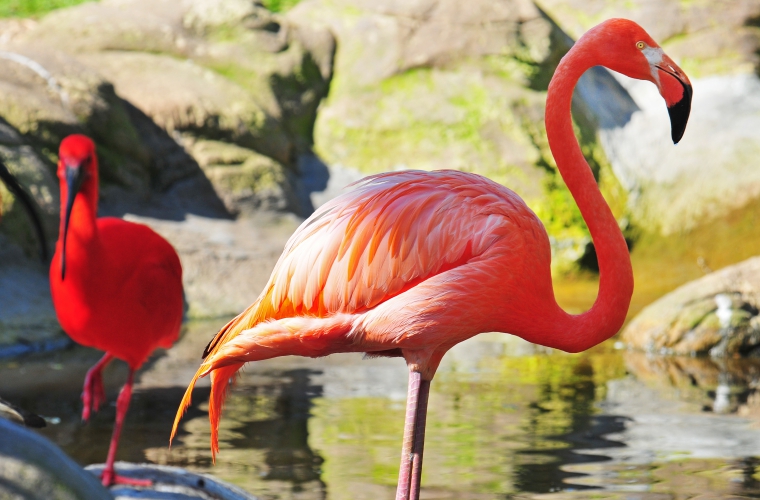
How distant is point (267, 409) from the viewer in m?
5.45

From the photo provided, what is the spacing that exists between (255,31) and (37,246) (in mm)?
5225

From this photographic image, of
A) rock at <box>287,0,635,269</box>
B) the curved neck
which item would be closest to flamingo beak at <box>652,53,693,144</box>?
the curved neck

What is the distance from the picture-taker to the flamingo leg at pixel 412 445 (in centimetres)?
290

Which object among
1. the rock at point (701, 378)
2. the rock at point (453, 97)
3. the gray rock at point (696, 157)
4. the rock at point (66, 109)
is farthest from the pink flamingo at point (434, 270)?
the gray rock at point (696, 157)

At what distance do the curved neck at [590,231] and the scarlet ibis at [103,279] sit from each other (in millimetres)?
1751

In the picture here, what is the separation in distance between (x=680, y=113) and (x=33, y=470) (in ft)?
7.24

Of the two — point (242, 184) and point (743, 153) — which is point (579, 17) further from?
point (242, 184)

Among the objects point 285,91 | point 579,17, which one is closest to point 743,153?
point 579,17

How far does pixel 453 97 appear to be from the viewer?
11.9m

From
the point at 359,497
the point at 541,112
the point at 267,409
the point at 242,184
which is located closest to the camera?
the point at 359,497

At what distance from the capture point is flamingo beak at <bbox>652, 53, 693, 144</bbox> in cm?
300

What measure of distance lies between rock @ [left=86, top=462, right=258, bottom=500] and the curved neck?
132cm

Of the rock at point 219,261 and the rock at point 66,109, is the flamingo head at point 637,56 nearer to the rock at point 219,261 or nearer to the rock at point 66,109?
the rock at point 219,261

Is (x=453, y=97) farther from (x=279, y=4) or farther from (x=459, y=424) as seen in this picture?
(x=459, y=424)
